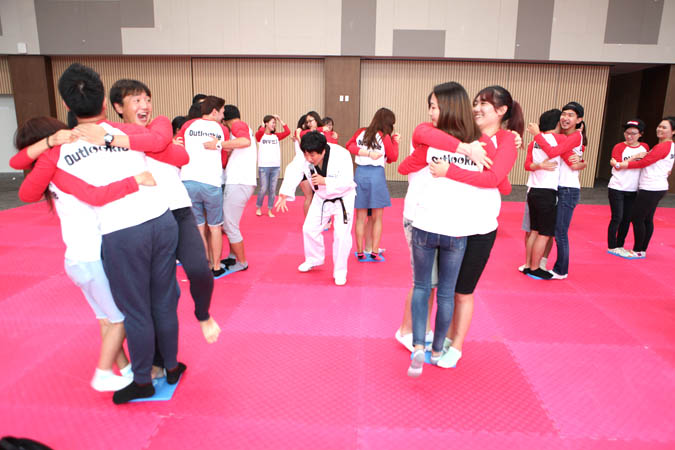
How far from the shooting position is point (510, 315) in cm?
356

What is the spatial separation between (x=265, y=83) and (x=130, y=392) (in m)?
10.8

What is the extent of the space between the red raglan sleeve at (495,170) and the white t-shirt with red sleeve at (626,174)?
374 centimetres

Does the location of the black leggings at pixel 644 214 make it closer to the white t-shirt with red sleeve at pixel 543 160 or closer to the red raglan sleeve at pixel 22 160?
the white t-shirt with red sleeve at pixel 543 160

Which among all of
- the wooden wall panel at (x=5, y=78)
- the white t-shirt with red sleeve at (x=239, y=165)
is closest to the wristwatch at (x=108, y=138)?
the white t-shirt with red sleeve at (x=239, y=165)

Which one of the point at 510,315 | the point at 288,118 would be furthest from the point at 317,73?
the point at 510,315

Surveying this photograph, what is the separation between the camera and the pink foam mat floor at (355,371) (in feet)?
7.00

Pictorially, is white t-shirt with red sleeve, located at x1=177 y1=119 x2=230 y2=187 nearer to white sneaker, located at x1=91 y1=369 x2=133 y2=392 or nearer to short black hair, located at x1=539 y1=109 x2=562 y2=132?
white sneaker, located at x1=91 y1=369 x2=133 y2=392

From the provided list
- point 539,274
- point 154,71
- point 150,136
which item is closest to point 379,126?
point 539,274

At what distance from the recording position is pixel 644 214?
5.21m

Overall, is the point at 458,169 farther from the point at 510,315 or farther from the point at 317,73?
the point at 317,73

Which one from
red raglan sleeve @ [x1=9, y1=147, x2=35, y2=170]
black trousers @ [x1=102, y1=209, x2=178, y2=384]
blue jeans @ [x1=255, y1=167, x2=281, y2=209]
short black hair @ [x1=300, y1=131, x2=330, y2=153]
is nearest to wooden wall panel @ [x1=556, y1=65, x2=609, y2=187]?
blue jeans @ [x1=255, y1=167, x2=281, y2=209]

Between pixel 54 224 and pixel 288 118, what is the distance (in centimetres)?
697

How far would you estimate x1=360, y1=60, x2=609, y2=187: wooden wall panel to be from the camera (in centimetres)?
1145

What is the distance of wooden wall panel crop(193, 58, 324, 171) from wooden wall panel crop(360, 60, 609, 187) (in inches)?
58.4
